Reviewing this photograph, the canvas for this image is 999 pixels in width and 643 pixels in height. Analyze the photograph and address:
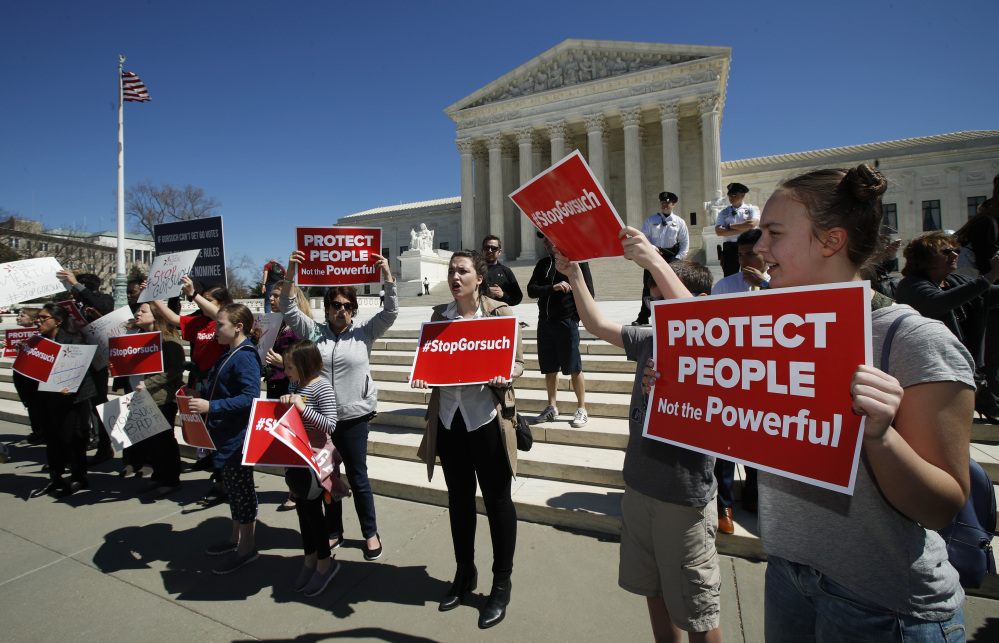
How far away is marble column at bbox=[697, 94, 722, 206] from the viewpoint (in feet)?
107

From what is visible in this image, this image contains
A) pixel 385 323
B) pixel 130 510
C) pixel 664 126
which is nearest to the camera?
pixel 385 323

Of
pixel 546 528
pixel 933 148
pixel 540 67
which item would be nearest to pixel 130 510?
pixel 546 528

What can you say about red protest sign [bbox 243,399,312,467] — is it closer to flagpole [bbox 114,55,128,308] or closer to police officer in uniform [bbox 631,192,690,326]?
police officer in uniform [bbox 631,192,690,326]

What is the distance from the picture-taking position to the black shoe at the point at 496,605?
9.24 feet

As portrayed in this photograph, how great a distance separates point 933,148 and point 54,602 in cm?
→ 4903

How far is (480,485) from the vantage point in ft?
9.64

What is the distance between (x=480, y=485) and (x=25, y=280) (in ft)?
20.8

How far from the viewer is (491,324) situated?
313 centimetres

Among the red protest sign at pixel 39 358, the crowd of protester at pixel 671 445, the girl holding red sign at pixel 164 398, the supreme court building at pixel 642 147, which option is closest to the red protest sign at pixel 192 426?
the crowd of protester at pixel 671 445

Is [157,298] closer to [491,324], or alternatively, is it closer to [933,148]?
[491,324]

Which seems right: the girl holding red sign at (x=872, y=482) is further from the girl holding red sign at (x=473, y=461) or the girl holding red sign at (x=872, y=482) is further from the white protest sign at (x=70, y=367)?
the white protest sign at (x=70, y=367)

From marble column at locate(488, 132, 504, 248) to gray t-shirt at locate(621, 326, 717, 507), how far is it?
1446 inches

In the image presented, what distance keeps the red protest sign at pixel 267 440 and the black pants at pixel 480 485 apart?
954 mm

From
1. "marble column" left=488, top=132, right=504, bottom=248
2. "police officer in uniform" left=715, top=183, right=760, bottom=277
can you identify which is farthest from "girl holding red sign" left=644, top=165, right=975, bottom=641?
"marble column" left=488, top=132, right=504, bottom=248
